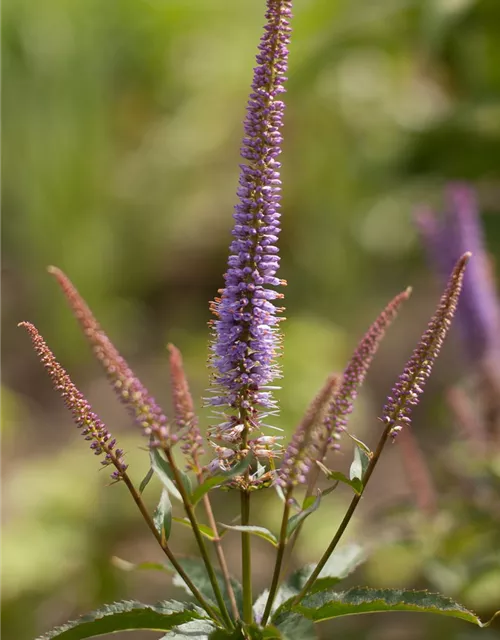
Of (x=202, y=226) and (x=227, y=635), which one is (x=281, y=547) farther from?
(x=202, y=226)

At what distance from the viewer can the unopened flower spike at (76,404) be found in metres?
0.79

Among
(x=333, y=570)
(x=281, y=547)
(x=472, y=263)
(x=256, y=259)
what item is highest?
(x=256, y=259)

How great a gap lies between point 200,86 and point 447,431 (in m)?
3.52

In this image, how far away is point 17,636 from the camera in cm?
276

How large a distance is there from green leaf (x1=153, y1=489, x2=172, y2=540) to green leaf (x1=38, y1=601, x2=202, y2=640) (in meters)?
0.08

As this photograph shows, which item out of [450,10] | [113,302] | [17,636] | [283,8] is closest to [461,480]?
[450,10]

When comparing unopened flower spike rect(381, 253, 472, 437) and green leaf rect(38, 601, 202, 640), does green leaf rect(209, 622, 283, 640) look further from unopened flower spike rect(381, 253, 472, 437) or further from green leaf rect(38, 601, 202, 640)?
unopened flower spike rect(381, 253, 472, 437)

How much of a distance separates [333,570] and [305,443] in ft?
1.21

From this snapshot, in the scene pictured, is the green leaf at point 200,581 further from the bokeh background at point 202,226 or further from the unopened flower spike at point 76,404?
the bokeh background at point 202,226

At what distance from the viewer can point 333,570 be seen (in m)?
1.05

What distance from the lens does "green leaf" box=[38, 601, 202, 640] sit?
828 mm

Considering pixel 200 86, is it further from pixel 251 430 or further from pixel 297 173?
pixel 251 430

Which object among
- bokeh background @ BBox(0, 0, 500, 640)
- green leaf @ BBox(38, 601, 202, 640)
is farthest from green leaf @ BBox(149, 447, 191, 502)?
bokeh background @ BBox(0, 0, 500, 640)

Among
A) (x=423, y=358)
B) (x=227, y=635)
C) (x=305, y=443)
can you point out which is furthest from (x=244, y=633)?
(x=423, y=358)
